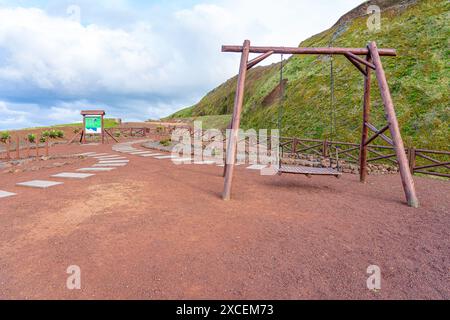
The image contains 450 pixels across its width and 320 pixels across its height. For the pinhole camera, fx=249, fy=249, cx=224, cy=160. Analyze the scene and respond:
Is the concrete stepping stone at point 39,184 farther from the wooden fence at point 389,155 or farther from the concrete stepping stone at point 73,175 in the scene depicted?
the wooden fence at point 389,155

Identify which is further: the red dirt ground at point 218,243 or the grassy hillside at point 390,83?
the grassy hillside at point 390,83

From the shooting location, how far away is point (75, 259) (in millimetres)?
2746

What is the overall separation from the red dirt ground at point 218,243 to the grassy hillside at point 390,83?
8.05 meters

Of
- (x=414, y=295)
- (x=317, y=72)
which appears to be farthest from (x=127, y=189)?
(x=317, y=72)

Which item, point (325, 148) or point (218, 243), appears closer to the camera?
point (218, 243)

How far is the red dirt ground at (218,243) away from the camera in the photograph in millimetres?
2326

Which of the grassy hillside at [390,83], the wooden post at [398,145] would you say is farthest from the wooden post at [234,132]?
the grassy hillside at [390,83]

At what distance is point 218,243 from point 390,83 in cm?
1540

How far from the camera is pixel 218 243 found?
3.16 metres

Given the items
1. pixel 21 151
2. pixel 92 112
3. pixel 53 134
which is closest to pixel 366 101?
pixel 21 151

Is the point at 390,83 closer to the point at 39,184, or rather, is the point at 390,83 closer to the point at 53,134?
the point at 39,184

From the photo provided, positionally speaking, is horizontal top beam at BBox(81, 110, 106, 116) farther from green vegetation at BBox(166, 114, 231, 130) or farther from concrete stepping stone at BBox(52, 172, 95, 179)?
concrete stepping stone at BBox(52, 172, 95, 179)

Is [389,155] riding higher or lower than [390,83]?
lower
